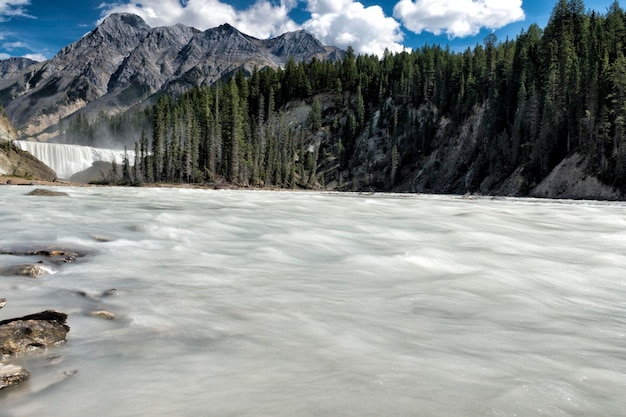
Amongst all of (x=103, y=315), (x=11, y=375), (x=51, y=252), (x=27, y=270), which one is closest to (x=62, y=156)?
(x=51, y=252)

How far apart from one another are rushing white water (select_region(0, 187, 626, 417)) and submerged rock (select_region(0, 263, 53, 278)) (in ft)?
0.93

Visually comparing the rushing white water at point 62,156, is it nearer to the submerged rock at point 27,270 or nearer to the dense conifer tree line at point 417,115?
the dense conifer tree line at point 417,115

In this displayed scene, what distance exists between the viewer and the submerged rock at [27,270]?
6.46 meters

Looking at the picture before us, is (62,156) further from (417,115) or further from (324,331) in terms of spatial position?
(324,331)

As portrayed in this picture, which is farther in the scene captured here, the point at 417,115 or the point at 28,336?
the point at 417,115

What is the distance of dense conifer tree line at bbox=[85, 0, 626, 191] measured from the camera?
66.6 metres

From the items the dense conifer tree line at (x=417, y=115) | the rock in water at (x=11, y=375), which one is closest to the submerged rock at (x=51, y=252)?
the rock in water at (x=11, y=375)

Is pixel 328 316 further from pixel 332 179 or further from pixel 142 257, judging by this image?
pixel 332 179

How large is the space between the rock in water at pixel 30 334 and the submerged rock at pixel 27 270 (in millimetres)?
2660

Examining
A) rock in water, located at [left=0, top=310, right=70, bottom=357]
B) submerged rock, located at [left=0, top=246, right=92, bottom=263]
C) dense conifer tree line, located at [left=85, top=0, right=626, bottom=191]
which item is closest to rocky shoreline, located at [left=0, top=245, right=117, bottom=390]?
rock in water, located at [left=0, top=310, right=70, bottom=357]

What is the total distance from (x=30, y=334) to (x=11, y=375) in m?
0.85

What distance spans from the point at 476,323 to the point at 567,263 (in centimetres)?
548

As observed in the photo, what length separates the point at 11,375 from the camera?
312 cm

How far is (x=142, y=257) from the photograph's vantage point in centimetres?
835
